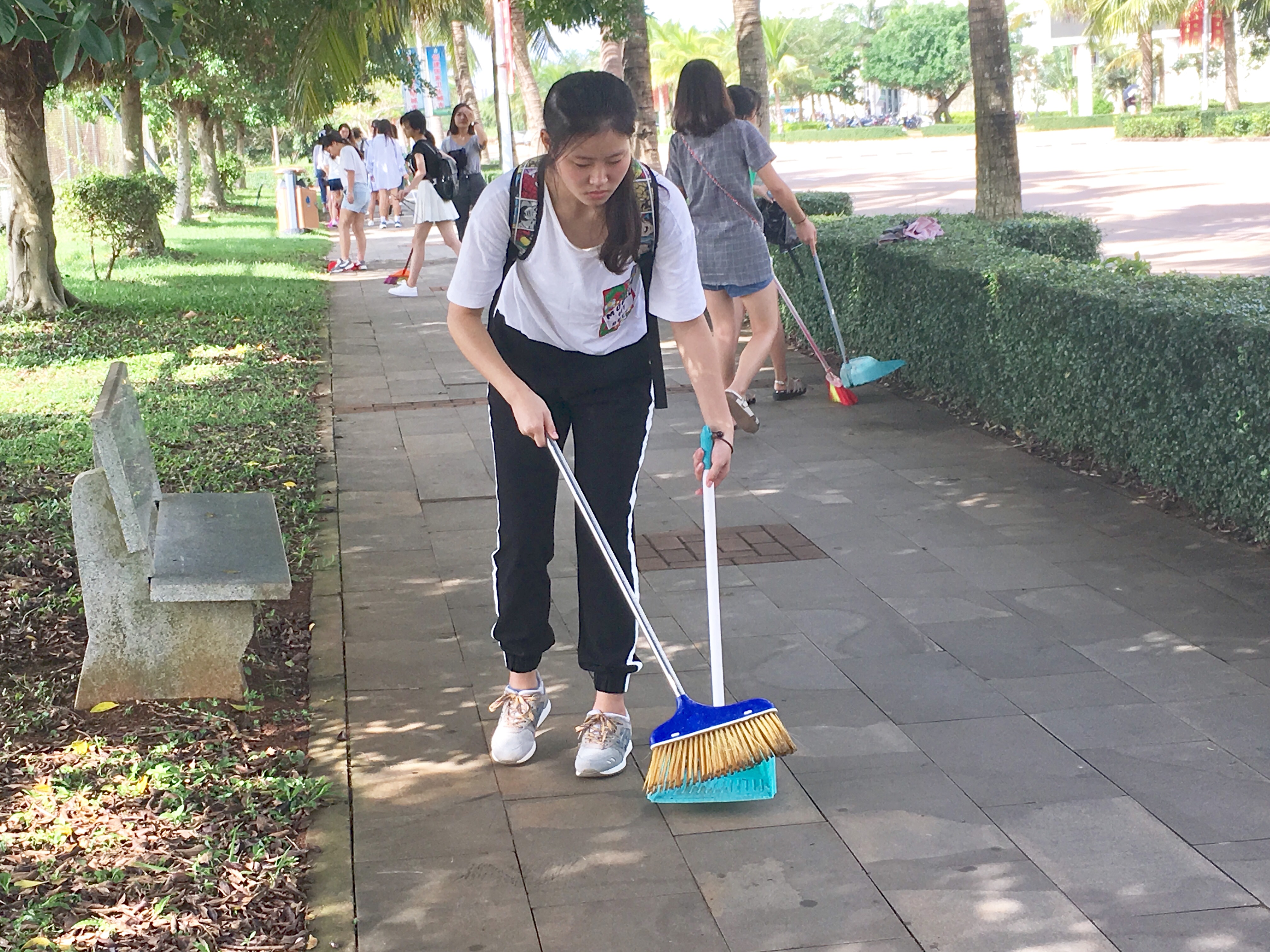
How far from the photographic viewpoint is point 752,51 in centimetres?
1254

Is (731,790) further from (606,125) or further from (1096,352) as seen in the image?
(1096,352)

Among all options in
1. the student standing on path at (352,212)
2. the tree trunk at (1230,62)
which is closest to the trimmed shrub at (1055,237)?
the student standing on path at (352,212)

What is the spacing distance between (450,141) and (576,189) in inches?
474

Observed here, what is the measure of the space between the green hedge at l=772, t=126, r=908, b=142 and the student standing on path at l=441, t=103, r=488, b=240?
188 feet

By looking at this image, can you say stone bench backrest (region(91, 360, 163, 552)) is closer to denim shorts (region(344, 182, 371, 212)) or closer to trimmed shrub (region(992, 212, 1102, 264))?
trimmed shrub (region(992, 212, 1102, 264))

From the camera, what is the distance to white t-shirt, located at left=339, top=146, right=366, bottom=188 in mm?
17453

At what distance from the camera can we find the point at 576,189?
3.33 m

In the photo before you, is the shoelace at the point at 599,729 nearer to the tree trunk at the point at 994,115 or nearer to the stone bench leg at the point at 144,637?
the stone bench leg at the point at 144,637

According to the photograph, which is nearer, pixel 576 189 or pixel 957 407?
pixel 576 189

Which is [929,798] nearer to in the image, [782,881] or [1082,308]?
[782,881]

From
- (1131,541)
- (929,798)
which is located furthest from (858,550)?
(929,798)

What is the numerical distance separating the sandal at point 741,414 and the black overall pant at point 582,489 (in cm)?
369

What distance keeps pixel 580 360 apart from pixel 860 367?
17.0ft

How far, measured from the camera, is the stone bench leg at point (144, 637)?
426 cm
